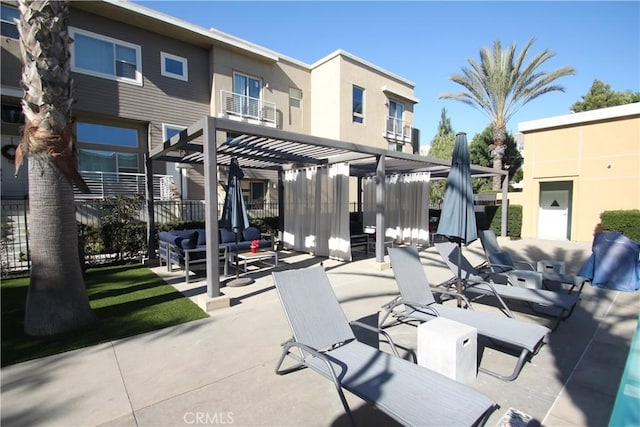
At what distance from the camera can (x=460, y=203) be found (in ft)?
15.1

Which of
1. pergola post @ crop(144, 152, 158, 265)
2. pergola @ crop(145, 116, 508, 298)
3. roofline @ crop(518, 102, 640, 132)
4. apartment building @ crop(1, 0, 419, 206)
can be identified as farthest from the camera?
roofline @ crop(518, 102, 640, 132)

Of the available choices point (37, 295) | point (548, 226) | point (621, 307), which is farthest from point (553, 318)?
point (548, 226)

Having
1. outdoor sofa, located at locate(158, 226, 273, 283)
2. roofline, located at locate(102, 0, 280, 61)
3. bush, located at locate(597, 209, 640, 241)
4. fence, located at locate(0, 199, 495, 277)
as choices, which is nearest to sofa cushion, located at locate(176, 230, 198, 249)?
outdoor sofa, located at locate(158, 226, 273, 283)

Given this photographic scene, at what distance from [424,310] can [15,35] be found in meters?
15.6

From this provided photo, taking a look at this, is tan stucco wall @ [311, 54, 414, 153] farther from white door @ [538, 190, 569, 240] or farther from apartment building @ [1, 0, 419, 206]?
white door @ [538, 190, 569, 240]

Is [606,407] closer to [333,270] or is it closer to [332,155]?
[333,270]

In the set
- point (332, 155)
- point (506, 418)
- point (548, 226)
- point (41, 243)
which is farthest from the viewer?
point (548, 226)

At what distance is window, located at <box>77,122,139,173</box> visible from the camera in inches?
478

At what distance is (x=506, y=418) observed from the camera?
8.07ft

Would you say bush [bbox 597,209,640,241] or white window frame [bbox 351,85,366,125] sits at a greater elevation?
white window frame [bbox 351,85,366,125]

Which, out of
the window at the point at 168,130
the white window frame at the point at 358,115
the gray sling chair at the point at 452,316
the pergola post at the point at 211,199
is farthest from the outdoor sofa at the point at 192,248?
the white window frame at the point at 358,115

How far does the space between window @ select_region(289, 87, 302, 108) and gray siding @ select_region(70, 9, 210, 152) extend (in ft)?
14.7

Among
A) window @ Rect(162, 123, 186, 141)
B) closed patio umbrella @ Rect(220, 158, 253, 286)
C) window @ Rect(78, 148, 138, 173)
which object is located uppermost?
window @ Rect(162, 123, 186, 141)

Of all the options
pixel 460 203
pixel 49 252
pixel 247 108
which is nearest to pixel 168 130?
pixel 247 108
